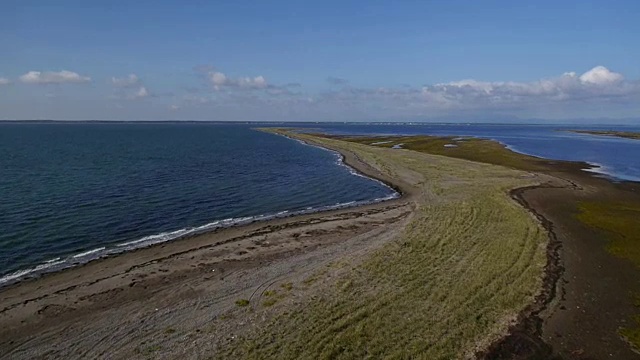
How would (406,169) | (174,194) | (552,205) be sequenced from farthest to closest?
1. (406,169)
2. (174,194)
3. (552,205)

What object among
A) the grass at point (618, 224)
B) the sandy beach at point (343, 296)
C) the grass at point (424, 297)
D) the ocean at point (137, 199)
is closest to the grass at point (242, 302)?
the sandy beach at point (343, 296)

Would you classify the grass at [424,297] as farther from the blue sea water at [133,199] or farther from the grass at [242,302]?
the blue sea water at [133,199]

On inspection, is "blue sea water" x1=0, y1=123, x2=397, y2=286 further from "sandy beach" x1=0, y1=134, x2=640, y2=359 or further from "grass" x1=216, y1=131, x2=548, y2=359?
"grass" x1=216, y1=131, x2=548, y2=359

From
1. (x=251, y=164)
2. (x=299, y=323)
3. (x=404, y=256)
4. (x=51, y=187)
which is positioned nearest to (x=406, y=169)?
(x=251, y=164)

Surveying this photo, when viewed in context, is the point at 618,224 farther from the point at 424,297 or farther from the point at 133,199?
the point at 133,199

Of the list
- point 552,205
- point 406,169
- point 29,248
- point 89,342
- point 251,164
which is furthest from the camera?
point 251,164

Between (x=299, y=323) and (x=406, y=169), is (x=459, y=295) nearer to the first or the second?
(x=299, y=323)

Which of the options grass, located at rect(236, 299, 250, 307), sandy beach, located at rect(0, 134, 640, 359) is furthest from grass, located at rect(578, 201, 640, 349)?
grass, located at rect(236, 299, 250, 307)
